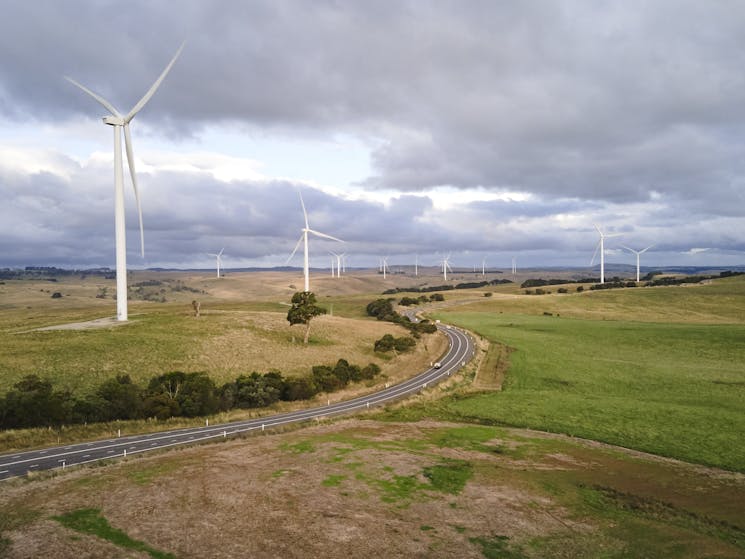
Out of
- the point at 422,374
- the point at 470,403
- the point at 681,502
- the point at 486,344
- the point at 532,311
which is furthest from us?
the point at 532,311

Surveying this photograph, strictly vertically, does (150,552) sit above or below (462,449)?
above

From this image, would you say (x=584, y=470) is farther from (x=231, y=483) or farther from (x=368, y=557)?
(x=231, y=483)

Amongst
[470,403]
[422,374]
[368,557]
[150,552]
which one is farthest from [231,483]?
[422,374]

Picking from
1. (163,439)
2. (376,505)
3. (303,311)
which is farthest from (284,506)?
(303,311)

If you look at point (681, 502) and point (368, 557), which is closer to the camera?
point (368, 557)

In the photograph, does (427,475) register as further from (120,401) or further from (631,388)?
(631,388)

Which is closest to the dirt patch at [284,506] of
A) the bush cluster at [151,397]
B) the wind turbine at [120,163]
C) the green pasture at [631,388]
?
the green pasture at [631,388]

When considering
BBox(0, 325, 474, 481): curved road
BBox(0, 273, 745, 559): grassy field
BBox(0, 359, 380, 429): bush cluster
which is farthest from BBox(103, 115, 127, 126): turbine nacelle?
BBox(0, 325, 474, 481): curved road
